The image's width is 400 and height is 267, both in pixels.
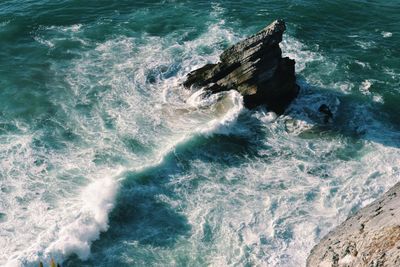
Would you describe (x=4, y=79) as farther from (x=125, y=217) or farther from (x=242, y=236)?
(x=242, y=236)

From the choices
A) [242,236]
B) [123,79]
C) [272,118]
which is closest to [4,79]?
[123,79]

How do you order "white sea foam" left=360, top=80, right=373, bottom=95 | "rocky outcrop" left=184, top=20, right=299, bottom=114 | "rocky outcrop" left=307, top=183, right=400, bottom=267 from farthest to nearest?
"white sea foam" left=360, top=80, right=373, bottom=95
"rocky outcrop" left=184, top=20, right=299, bottom=114
"rocky outcrop" left=307, top=183, right=400, bottom=267

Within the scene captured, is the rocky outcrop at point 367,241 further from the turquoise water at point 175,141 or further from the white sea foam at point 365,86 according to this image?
the white sea foam at point 365,86

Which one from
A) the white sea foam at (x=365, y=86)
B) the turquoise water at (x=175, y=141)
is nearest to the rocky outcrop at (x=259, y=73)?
the turquoise water at (x=175, y=141)

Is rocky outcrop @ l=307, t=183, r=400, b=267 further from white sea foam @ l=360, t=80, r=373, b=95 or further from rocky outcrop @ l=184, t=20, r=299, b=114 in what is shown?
white sea foam @ l=360, t=80, r=373, b=95

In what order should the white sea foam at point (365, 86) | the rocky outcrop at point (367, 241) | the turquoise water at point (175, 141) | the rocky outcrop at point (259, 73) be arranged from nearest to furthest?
the rocky outcrop at point (367, 241) < the turquoise water at point (175, 141) < the rocky outcrop at point (259, 73) < the white sea foam at point (365, 86)

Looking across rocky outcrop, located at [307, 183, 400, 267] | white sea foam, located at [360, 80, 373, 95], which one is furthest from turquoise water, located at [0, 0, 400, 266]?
rocky outcrop, located at [307, 183, 400, 267]

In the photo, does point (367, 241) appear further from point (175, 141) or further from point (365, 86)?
point (365, 86)
